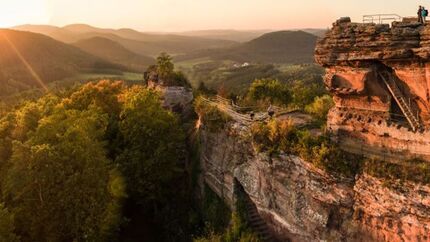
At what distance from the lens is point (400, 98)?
82.1 feet

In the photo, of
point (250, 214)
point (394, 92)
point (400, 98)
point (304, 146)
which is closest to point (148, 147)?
point (250, 214)

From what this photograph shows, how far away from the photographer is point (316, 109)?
34.5 m

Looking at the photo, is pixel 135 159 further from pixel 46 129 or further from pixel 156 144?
pixel 46 129

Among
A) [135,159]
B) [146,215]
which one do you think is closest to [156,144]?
[135,159]

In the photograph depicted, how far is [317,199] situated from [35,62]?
144700mm

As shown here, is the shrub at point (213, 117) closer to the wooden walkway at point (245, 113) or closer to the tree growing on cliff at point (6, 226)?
the wooden walkway at point (245, 113)

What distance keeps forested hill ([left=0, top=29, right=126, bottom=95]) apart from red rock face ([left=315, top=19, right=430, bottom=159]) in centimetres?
10910

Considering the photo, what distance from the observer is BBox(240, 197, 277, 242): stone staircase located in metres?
30.7

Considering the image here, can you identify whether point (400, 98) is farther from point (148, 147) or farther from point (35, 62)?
point (35, 62)

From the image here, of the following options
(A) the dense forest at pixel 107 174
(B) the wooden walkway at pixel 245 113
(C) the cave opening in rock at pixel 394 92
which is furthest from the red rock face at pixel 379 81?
(A) the dense forest at pixel 107 174

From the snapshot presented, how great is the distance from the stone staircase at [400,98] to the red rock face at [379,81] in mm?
53

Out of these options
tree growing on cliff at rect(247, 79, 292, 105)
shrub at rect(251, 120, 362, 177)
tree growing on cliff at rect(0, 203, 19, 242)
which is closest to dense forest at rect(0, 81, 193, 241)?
tree growing on cliff at rect(0, 203, 19, 242)

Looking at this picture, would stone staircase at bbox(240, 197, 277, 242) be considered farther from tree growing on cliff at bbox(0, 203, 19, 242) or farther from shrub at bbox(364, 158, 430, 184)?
tree growing on cliff at bbox(0, 203, 19, 242)

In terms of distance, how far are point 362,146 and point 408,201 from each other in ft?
16.3
